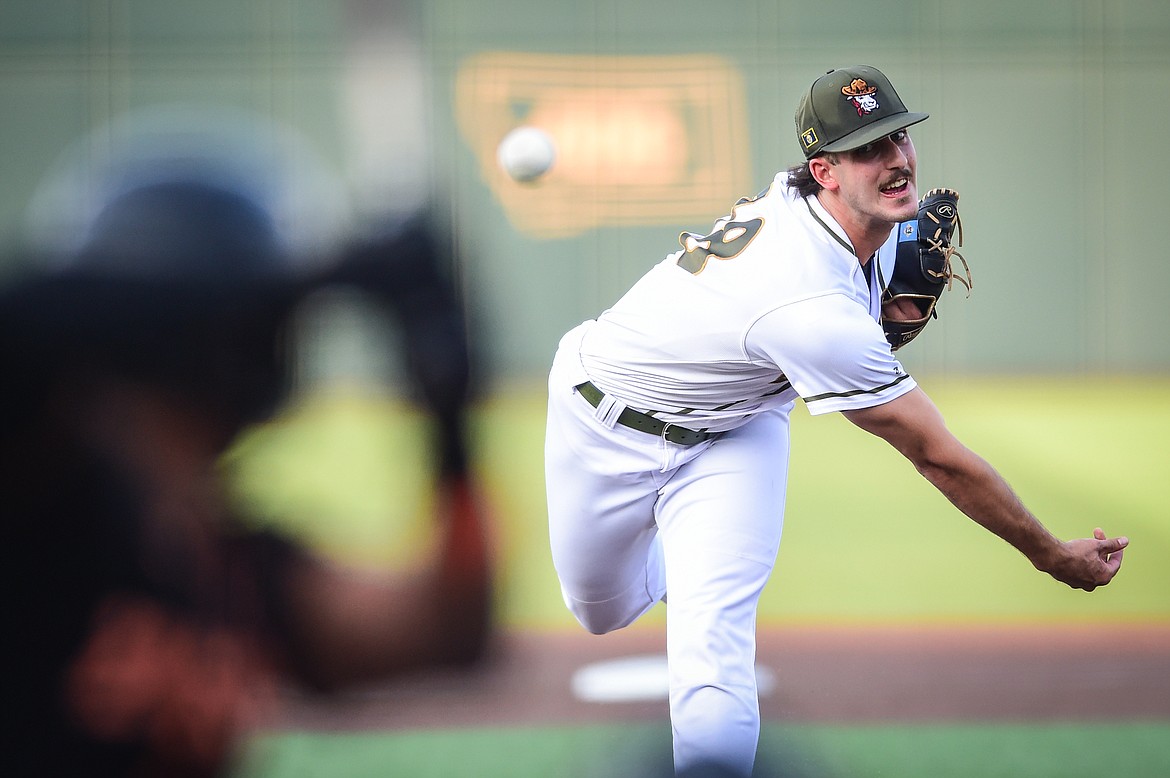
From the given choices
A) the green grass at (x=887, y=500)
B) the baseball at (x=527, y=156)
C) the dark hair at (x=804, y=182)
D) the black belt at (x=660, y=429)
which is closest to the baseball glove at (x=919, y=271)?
the dark hair at (x=804, y=182)

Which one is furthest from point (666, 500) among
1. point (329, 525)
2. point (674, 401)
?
point (329, 525)

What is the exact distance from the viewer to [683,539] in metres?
2.71

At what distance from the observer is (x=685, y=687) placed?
2521 millimetres

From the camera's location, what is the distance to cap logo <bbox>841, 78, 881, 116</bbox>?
2389 mm

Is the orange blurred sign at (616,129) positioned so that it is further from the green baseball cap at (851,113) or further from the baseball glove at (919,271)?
the green baseball cap at (851,113)

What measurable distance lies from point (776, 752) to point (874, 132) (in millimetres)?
1820

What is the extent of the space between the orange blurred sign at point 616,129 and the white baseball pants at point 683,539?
619 cm

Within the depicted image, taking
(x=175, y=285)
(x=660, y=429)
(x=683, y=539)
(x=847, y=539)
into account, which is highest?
(x=175, y=285)

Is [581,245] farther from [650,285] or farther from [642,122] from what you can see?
[650,285]

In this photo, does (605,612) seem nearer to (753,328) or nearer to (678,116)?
(753,328)

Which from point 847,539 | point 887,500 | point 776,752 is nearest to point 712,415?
point 776,752

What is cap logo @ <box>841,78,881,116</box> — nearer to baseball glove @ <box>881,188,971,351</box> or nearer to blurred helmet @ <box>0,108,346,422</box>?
baseball glove @ <box>881,188,971,351</box>

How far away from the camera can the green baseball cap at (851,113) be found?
237cm

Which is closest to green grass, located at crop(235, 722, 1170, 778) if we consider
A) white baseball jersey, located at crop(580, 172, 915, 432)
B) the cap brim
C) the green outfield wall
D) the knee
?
the knee
